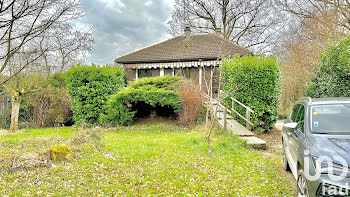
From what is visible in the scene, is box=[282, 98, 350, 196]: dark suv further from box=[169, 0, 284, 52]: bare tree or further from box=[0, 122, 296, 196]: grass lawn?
box=[169, 0, 284, 52]: bare tree

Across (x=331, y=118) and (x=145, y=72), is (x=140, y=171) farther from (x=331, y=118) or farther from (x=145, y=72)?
(x=145, y=72)

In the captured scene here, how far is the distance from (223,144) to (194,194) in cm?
334

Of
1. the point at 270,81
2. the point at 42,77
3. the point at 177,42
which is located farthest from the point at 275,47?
the point at 42,77

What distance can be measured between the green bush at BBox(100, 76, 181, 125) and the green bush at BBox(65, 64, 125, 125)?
737mm

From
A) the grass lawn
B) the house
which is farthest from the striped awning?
the grass lawn

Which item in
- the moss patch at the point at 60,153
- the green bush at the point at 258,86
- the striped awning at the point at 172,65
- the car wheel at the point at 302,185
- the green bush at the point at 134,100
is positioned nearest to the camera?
the car wheel at the point at 302,185

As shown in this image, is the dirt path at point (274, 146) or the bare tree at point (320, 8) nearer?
the dirt path at point (274, 146)

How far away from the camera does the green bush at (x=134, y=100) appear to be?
1138 centimetres

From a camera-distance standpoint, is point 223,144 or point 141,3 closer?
point 223,144

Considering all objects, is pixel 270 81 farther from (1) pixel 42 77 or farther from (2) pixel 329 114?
(1) pixel 42 77

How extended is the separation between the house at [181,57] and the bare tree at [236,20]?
3.25 m

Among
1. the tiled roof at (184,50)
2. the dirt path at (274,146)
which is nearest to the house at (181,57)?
the tiled roof at (184,50)

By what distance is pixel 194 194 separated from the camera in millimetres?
4195

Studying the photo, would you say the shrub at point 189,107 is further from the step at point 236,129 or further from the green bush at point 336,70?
the green bush at point 336,70
